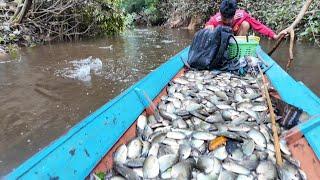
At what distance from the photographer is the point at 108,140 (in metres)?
2.39

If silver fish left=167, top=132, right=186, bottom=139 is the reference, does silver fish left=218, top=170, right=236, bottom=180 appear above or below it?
below

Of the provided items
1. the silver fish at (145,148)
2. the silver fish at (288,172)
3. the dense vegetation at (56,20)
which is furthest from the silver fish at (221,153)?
the dense vegetation at (56,20)

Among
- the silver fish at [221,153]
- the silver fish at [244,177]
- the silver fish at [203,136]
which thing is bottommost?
the silver fish at [244,177]

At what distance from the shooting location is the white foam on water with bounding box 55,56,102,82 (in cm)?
673

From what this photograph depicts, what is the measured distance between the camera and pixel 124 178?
2.15m

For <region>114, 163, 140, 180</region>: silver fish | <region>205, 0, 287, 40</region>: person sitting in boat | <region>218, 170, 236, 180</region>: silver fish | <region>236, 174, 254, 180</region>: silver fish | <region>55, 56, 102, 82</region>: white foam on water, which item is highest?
<region>205, 0, 287, 40</region>: person sitting in boat

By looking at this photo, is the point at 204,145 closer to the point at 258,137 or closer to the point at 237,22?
the point at 258,137

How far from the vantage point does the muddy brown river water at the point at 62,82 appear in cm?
387

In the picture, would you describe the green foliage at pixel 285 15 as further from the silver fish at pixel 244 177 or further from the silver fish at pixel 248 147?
the silver fish at pixel 244 177

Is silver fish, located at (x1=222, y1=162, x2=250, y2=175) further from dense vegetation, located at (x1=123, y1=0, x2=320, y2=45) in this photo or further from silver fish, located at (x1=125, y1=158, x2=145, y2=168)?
dense vegetation, located at (x1=123, y1=0, x2=320, y2=45)


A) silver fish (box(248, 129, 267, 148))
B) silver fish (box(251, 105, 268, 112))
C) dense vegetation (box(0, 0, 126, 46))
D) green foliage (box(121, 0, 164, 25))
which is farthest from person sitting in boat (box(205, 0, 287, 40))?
green foliage (box(121, 0, 164, 25))

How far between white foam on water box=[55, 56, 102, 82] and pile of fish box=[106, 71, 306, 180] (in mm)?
3544

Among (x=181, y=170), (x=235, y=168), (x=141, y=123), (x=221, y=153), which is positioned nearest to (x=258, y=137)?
(x=221, y=153)

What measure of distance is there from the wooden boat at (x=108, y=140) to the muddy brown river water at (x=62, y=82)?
1203 millimetres
